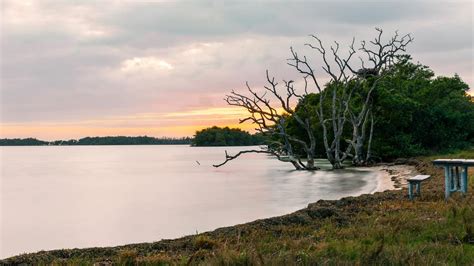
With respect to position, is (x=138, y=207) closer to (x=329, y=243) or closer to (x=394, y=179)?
(x=394, y=179)

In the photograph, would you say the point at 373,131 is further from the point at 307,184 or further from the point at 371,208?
the point at 371,208

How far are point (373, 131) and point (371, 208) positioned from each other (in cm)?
3060

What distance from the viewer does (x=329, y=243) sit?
7.84 metres

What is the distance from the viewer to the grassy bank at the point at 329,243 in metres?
6.31

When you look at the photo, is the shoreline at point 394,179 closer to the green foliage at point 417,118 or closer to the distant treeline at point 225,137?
the green foliage at point 417,118

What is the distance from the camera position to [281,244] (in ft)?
26.1

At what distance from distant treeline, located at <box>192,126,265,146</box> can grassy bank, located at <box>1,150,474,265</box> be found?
136 meters

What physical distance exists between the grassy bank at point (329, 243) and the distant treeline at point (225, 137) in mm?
135720

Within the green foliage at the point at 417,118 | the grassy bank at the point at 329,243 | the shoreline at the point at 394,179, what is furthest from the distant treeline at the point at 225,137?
the grassy bank at the point at 329,243

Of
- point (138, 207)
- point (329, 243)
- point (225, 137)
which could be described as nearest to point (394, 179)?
A: point (138, 207)

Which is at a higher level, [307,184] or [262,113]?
[262,113]

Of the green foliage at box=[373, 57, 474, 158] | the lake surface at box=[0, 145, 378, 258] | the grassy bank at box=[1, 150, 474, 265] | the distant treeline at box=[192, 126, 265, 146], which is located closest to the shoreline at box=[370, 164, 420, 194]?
the lake surface at box=[0, 145, 378, 258]

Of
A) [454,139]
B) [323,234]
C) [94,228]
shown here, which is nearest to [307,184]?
[94,228]

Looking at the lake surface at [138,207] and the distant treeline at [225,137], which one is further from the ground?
the distant treeline at [225,137]
